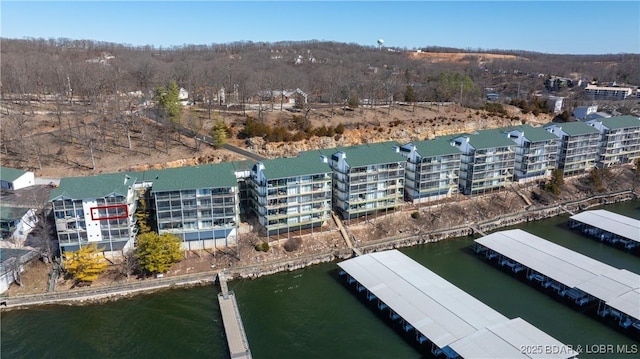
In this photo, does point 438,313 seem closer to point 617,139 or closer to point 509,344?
point 509,344

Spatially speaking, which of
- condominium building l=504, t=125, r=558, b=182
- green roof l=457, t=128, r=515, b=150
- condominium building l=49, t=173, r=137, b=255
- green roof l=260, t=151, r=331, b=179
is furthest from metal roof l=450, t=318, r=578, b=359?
condominium building l=504, t=125, r=558, b=182

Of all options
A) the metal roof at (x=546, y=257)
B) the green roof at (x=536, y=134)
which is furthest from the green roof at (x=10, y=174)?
the green roof at (x=536, y=134)

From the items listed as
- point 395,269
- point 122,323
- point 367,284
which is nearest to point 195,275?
point 122,323

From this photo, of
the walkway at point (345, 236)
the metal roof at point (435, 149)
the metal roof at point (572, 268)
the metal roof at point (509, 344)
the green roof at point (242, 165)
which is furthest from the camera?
the metal roof at point (435, 149)

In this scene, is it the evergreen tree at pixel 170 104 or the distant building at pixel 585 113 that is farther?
the distant building at pixel 585 113

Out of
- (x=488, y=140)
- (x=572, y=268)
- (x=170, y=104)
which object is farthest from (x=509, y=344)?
(x=170, y=104)

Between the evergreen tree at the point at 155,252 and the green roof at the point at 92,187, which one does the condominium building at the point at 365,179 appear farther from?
the green roof at the point at 92,187
